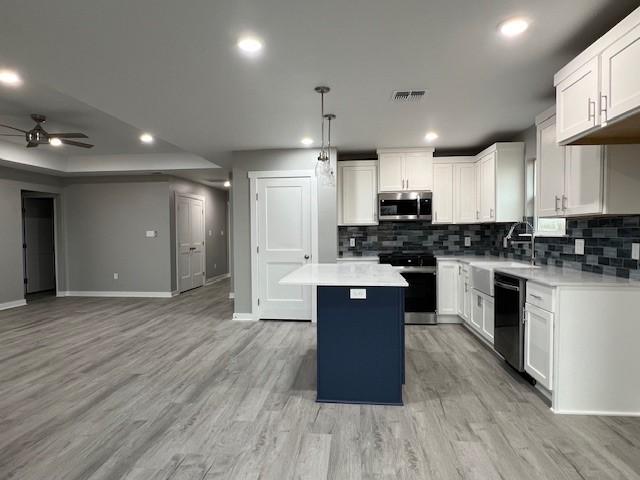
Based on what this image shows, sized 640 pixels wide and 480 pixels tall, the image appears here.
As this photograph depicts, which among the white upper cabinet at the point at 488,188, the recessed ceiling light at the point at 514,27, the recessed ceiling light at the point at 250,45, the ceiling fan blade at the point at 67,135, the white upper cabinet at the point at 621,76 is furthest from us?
the white upper cabinet at the point at 488,188

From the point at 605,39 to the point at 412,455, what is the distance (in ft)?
8.16

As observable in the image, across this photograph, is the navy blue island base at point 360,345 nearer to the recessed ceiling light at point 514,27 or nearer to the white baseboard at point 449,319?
the recessed ceiling light at point 514,27

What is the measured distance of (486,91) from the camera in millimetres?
3049

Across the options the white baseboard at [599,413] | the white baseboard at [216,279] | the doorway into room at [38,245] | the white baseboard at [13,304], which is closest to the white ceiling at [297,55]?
the white baseboard at [599,413]

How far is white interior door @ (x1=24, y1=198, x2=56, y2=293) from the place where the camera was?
741 centimetres

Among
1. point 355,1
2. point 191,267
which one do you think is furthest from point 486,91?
point 191,267

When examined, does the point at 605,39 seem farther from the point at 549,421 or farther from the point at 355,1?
the point at 549,421

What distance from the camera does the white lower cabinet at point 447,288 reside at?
471cm

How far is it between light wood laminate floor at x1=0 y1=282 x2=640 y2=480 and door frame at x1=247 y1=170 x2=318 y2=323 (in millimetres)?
1103

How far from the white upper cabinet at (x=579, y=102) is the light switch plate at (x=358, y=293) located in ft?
5.42

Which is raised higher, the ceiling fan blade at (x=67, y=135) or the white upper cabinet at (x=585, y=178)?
the ceiling fan blade at (x=67, y=135)

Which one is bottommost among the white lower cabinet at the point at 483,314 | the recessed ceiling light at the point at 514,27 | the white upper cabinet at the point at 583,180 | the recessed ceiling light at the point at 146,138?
the white lower cabinet at the point at 483,314

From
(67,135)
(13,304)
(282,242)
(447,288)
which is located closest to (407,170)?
(447,288)

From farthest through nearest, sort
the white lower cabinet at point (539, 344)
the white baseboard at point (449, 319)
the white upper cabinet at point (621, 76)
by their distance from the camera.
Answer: the white baseboard at point (449, 319), the white lower cabinet at point (539, 344), the white upper cabinet at point (621, 76)
